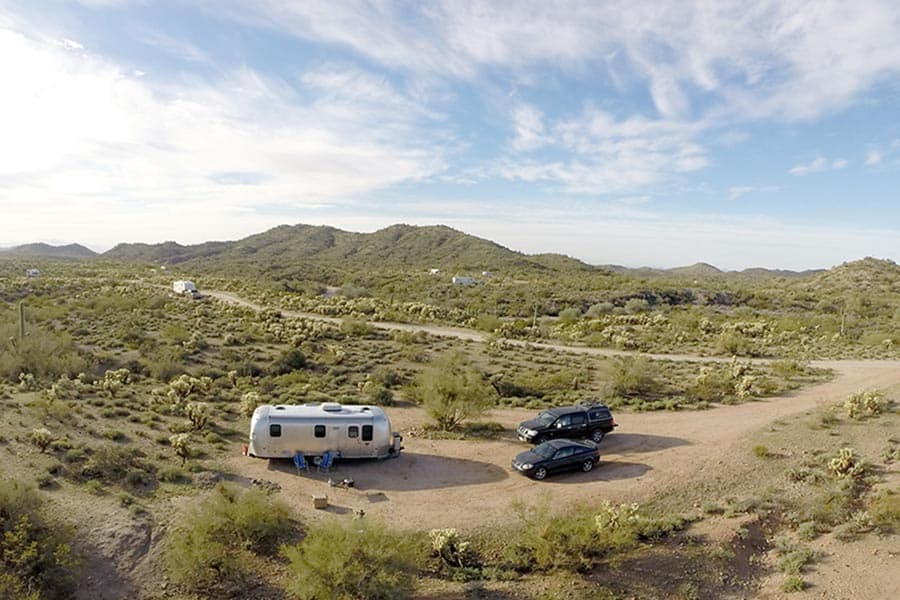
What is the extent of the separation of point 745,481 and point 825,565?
13.3 feet

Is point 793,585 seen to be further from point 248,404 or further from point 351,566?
point 248,404

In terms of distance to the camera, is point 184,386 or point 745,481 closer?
point 745,481

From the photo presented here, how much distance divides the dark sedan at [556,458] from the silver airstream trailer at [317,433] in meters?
4.61

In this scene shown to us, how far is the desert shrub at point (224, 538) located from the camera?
11695 millimetres

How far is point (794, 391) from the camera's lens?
2653 cm

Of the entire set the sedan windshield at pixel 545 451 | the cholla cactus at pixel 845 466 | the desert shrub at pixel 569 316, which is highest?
the desert shrub at pixel 569 316

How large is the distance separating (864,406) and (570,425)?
12090 millimetres

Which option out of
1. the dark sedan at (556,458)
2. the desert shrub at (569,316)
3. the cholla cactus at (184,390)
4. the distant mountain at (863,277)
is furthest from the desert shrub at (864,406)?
Answer: the distant mountain at (863,277)

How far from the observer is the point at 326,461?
56.1 feet

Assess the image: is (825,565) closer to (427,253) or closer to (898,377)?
(898,377)

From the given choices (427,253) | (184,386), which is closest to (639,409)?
(184,386)

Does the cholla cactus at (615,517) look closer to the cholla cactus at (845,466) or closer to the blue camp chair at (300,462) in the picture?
the cholla cactus at (845,466)

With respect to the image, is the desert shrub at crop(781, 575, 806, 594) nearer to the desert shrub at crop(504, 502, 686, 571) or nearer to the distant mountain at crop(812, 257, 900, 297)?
the desert shrub at crop(504, 502, 686, 571)

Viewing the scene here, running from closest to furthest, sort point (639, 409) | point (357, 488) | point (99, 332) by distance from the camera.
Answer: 1. point (357, 488)
2. point (639, 409)
3. point (99, 332)
